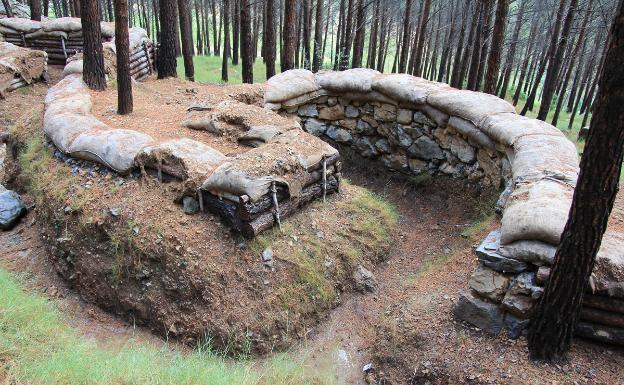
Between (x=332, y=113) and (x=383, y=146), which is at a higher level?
(x=332, y=113)

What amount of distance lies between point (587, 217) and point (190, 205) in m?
3.76

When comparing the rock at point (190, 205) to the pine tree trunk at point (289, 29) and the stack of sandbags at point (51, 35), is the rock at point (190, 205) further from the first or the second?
the stack of sandbags at point (51, 35)

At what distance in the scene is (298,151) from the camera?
532 centimetres

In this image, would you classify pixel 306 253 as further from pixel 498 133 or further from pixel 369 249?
pixel 498 133

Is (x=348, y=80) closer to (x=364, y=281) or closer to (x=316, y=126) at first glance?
(x=316, y=126)

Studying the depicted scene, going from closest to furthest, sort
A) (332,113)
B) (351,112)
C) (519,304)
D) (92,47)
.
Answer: (519,304) < (351,112) < (332,113) < (92,47)

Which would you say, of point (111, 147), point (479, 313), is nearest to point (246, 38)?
point (111, 147)

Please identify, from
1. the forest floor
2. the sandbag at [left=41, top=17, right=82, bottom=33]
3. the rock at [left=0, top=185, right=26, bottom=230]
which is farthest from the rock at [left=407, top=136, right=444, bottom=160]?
the sandbag at [left=41, top=17, right=82, bottom=33]

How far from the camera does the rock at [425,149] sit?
21.8ft

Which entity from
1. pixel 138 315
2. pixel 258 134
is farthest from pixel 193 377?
pixel 258 134

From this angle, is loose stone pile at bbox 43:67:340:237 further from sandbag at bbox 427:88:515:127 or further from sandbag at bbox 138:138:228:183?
sandbag at bbox 427:88:515:127

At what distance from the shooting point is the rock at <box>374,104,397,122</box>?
281 inches

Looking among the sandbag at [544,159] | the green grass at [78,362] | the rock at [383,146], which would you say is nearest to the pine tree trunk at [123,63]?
the green grass at [78,362]

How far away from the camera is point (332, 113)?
26.2 feet
